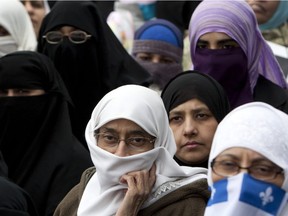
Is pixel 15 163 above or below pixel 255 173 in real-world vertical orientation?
below

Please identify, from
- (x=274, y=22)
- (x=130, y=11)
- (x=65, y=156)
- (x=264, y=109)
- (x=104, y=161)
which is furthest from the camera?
(x=130, y=11)

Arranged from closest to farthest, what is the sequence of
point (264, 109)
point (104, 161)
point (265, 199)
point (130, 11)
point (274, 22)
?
point (265, 199)
point (264, 109)
point (104, 161)
point (274, 22)
point (130, 11)

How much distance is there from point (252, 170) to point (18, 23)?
3930mm

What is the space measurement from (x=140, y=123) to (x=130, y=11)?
4.68 meters

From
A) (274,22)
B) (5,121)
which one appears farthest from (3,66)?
(274,22)

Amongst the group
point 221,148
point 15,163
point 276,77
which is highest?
point 221,148

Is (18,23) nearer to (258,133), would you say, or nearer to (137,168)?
(137,168)

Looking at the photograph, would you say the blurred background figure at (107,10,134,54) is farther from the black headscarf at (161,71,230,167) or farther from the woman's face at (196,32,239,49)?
the black headscarf at (161,71,230,167)

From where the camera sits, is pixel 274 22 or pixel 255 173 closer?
pixel 255 173

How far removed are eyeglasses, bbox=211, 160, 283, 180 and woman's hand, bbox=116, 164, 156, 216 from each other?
2.13ft

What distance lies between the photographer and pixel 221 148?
4.52m

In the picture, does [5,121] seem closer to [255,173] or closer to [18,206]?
[18,206]

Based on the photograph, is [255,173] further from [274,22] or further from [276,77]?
[274,22]

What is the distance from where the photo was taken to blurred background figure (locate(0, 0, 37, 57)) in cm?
782
